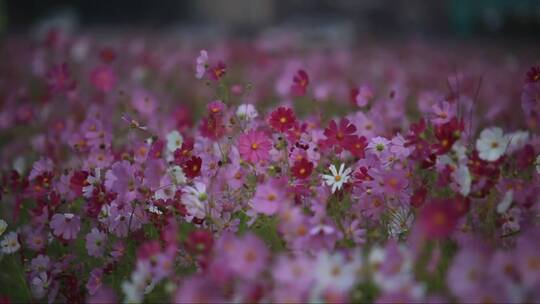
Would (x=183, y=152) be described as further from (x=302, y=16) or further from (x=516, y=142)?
(x=302, y=16)

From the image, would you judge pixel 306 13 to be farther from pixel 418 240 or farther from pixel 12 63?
pixel 418 240

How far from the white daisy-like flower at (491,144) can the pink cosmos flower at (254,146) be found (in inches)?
25.7

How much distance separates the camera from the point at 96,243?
185cm

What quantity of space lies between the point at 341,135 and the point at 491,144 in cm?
49

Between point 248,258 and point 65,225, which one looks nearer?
point 248,258

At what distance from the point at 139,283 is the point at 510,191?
3.15 feet

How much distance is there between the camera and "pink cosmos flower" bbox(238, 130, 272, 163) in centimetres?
197

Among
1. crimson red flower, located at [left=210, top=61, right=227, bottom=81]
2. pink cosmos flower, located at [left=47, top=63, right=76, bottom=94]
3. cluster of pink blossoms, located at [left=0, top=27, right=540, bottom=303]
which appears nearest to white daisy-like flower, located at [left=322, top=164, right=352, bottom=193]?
cluster of pink blossoms, located at [left=0, top=27, right=540, bottom=303]

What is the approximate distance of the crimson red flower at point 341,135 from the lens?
1974 millimetres

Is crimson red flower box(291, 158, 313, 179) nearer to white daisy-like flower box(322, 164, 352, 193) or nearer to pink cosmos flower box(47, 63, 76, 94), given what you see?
white daisy-like flower box(322, 164, 352, 193)

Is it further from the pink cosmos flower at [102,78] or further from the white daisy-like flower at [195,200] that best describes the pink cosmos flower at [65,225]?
the pink cosmos flower at [102,78]

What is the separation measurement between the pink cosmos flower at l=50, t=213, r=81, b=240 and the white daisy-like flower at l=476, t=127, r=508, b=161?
46.6 inches

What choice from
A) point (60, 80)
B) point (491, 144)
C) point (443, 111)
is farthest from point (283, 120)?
point (60, 80)

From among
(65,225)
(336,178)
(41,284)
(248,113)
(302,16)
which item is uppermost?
(248,113)
